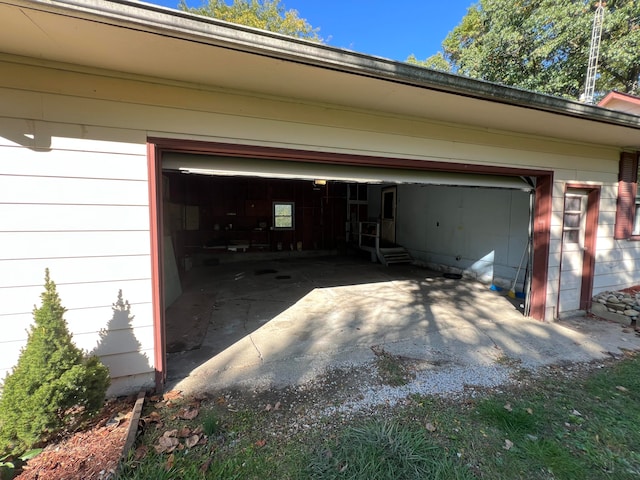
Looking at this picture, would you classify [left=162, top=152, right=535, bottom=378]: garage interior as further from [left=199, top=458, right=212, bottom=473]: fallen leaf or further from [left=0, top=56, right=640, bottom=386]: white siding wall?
[left=199, top=458, right=212, bottom=473]: fallen leaf

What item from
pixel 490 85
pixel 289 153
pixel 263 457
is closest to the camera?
pixel 263 457

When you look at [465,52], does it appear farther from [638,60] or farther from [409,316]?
[409,316]

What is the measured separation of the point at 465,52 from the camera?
39.1 ft

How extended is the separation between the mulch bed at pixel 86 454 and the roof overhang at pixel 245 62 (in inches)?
102

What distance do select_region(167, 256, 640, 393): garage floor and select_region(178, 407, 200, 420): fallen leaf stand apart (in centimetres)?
32

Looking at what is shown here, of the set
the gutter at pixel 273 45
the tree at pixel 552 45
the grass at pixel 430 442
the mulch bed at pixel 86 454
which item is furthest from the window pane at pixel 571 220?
the tree at pixel 552 45

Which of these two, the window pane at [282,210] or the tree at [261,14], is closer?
the window pane at [282,210]

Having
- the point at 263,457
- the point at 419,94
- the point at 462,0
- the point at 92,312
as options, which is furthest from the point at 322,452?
the point at 462,0

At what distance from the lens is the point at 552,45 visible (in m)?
9.11

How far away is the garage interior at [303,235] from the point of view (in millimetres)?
3557

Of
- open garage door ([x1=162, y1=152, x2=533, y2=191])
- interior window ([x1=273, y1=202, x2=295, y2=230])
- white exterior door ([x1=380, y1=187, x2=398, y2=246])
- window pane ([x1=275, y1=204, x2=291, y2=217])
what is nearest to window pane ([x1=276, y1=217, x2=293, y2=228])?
interior window ([x1=273, y1=202, x2=295, y2=230])

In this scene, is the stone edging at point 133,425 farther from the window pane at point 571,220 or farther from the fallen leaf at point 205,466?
the window pane at point 571,220

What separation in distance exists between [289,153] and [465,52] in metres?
12.9

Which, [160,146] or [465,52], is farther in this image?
[465,52]
